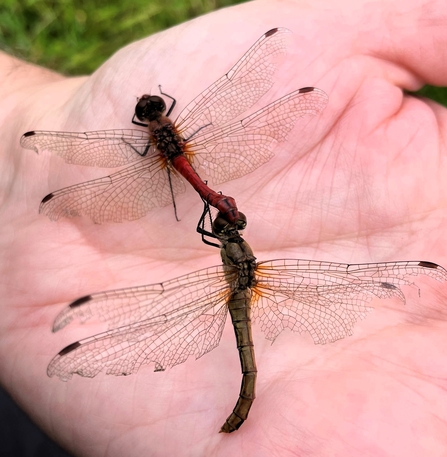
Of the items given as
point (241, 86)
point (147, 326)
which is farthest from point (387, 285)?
point (241, 86)

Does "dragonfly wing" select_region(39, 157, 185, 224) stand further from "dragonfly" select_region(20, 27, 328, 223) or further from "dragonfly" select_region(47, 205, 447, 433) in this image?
"dragonfly" select_region(47, 205, 447, 433)

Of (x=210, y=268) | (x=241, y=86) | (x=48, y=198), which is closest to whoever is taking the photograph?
(x=210, y=268)

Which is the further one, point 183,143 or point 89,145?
point 183,143

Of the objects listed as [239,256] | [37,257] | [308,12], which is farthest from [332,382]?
[308,12]

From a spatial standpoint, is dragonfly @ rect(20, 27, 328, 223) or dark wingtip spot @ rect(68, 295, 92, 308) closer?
dark wingtip spot @ rect(68, 295, 92, 308)

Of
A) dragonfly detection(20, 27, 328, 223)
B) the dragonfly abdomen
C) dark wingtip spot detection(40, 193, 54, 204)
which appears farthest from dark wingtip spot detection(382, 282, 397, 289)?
dark wingtip spot detection(40, 193, 54, 204)

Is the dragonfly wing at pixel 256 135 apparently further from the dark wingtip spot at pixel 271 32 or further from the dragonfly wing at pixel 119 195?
the dark wingtip spot at pixel 271 32

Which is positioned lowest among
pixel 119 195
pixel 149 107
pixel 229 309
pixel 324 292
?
pixel 229 309

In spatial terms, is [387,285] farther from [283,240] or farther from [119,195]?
[119,195]

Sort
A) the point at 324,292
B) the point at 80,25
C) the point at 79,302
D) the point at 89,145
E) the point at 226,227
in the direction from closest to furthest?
1. the point at 79,302
2. the point at 324,292
3. the point at 226,227
4. the point at 89,145
5. the point at 80,25
